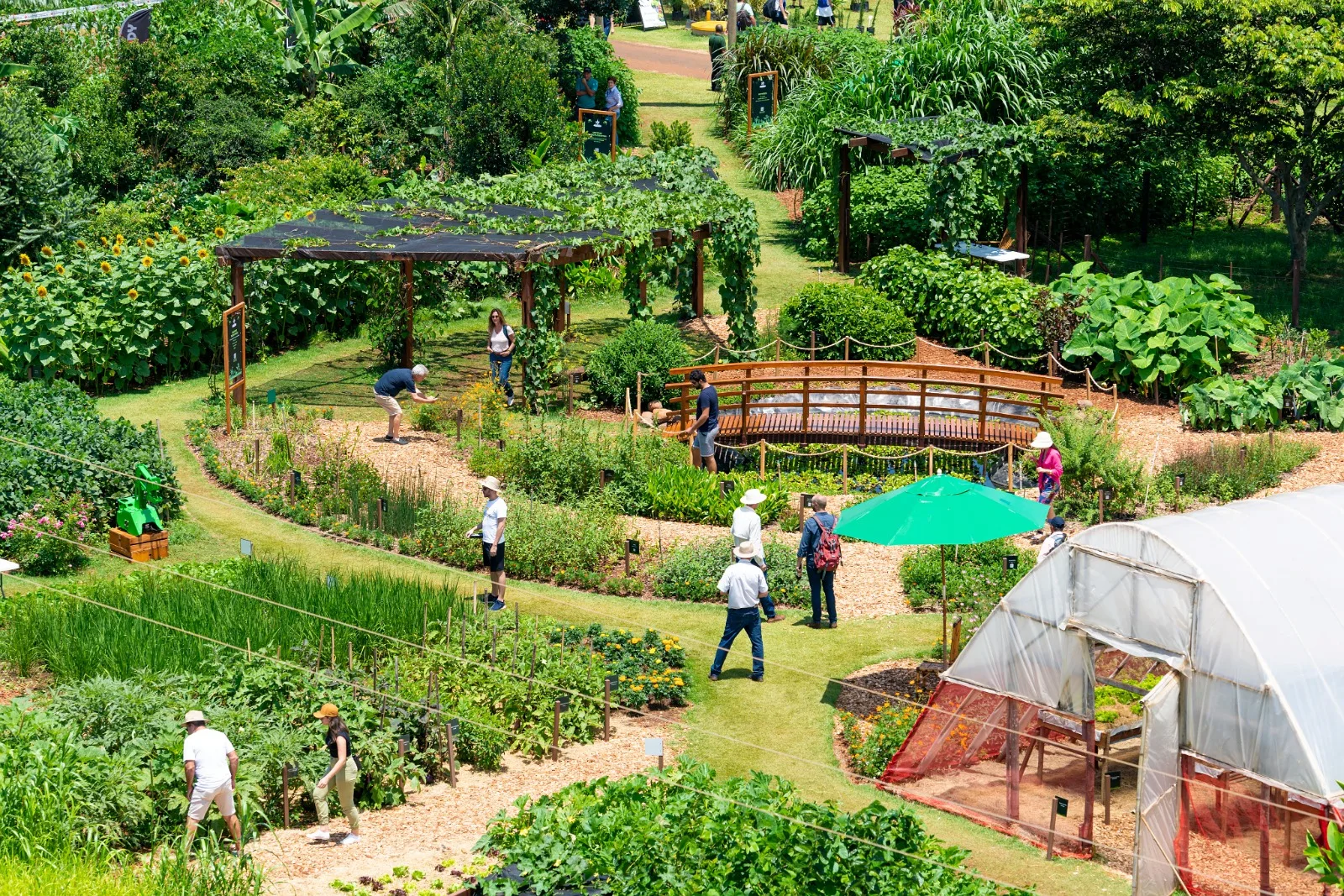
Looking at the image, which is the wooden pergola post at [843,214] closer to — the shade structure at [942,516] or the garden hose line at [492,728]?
the shade structure at [942,516]

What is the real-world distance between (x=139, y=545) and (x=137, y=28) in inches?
893

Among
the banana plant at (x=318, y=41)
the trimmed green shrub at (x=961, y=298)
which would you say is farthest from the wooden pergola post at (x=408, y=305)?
the banana plant at (x=318, y=41)

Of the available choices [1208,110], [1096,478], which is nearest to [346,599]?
[1096,478]

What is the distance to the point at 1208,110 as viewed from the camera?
91.4 feet

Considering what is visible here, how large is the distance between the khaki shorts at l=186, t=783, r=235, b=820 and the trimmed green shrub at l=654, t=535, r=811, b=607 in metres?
6.60

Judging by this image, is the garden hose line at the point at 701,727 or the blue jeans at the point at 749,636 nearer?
the garden hose line at the point at 701,727

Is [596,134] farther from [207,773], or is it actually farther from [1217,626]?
[1217,626]

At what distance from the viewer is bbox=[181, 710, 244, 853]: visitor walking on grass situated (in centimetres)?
1196

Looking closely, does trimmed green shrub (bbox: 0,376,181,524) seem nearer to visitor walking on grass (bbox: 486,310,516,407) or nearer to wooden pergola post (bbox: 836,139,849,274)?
visitor walking on grass (bbox: 486,310,516,407)

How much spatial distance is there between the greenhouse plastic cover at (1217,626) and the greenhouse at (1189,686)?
0.01 meters

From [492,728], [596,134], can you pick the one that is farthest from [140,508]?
[596,134]

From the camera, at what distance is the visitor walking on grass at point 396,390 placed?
22.1 metres

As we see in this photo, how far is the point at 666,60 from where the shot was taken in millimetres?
47375

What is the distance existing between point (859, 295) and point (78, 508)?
1284 cm
